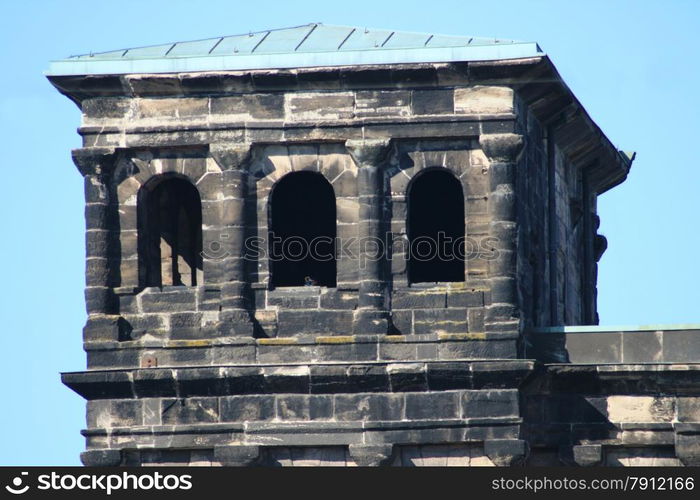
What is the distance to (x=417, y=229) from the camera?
3022 inches

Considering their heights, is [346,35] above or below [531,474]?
above

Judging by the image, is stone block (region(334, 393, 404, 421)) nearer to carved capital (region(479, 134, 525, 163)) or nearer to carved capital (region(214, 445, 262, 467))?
carved capital (region(214, 445, 262, 467))

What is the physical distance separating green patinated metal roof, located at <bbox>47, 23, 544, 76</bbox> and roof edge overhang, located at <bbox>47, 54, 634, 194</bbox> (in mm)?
110

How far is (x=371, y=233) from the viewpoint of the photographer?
72.1 m

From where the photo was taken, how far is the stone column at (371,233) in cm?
7175

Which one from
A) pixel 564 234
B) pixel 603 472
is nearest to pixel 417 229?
pixel 564 234

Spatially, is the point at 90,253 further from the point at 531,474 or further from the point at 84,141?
the point at 531,474

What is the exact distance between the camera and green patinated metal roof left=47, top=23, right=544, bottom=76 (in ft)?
236

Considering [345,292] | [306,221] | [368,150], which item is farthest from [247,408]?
[306,221]

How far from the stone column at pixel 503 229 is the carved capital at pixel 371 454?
281 cm

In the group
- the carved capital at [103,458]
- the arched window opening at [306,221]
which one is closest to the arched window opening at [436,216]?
the arched window opening at [306,221]

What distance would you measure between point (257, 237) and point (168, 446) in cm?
414

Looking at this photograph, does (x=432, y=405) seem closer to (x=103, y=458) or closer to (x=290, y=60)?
(x=103, y=458)

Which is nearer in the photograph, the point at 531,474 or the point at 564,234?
the point at 531,474
